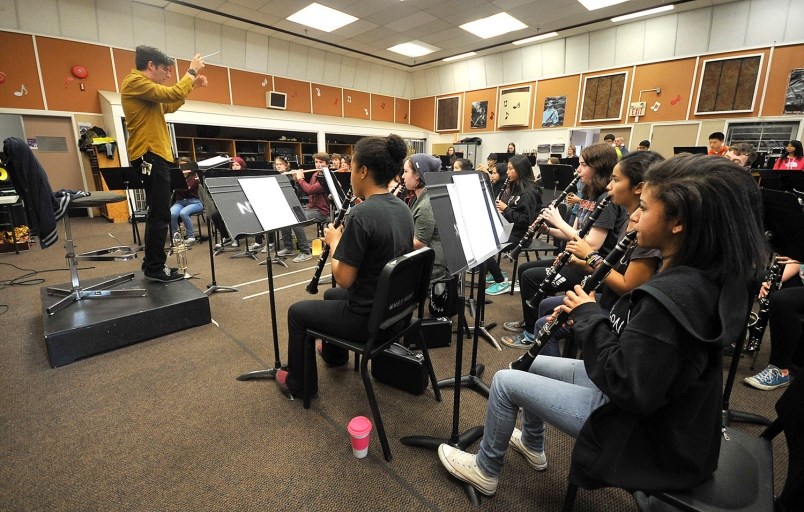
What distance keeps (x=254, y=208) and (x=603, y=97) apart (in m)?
9.68

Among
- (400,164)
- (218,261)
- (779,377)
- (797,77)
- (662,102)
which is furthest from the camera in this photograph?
(662,102)

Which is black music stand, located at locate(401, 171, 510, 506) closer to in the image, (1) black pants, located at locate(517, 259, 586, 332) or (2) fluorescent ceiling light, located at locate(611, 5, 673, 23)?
(1) black pants, located at locate(517, 259, 586, 332)

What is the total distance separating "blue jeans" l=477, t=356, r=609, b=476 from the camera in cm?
117

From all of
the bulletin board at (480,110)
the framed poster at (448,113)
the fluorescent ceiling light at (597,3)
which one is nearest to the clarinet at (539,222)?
the fluorescent ceiling light at (597,3)

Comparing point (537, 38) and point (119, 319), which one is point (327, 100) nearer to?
point (537, 38)

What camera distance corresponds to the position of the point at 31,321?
2949mm

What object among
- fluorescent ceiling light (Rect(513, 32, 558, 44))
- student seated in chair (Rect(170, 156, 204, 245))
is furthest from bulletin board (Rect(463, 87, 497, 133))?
student seated in chair (Rect(170, 156, 204, 245))

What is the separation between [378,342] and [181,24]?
9989 mm

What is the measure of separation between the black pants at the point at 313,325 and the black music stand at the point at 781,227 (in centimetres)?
178

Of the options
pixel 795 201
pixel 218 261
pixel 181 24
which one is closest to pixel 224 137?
pixel 181 24

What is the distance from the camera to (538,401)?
48.5 inches

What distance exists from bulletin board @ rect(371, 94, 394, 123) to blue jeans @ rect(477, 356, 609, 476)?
40.6 ft

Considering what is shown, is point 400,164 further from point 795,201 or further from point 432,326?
point 795,201

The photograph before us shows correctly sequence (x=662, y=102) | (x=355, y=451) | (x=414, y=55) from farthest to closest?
(x=414, y=55)
(x=662, y=102)
(x=355, y=451)
